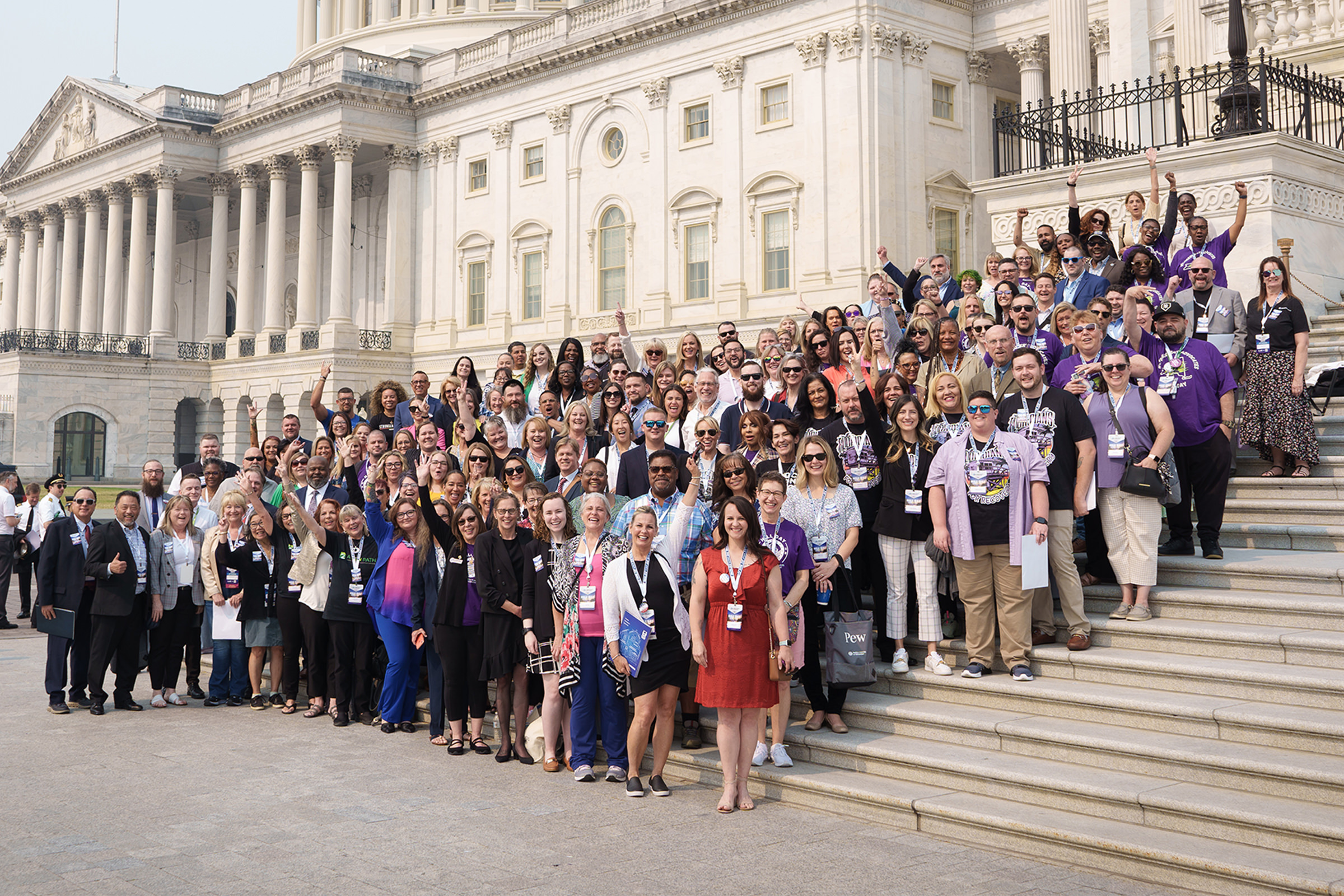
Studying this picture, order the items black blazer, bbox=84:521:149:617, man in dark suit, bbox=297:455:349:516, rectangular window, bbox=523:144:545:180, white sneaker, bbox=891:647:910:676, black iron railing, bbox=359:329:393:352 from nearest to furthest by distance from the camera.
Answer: white sneaker, bbox=891:647:910:676
black blazer, bbox=84:521:149:617
man in dark suit, bbox=297:455:349:516
rectangular window, bbox=523:144:545:180
black iron railing, bbox=359:329:393:352

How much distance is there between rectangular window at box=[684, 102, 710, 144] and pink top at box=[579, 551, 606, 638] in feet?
97.4

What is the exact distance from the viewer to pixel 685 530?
29.0 ft

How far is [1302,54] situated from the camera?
20.3m

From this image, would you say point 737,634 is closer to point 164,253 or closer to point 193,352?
point 193,352

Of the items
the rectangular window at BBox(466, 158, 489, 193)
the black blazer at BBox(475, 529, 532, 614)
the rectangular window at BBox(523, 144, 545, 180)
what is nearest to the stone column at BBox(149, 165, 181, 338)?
the rectangular window at BBox(466, 158, 489, 193)

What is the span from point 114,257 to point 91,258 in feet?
9.28

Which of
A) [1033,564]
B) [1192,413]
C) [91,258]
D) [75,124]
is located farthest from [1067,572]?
[75,124]

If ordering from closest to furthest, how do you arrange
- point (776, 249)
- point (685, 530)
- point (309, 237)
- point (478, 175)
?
point (685, 530), point (776, 249), point (478, 175), point (309, 237)

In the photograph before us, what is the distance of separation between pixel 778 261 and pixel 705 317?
2.73 meters

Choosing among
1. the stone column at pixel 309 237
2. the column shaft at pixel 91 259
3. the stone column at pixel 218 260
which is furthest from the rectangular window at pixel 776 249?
the column shaft at pixel 91 259

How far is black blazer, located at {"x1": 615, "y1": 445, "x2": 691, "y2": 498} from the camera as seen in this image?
1019 centimetres

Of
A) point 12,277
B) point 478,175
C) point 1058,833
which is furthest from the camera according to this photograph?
point 12,277

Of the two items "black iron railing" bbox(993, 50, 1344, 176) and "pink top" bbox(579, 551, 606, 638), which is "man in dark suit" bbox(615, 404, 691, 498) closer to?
"pink top" bbox(579, 551, 606, 638)

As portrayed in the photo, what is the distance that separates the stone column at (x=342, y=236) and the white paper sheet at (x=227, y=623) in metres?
35.0
